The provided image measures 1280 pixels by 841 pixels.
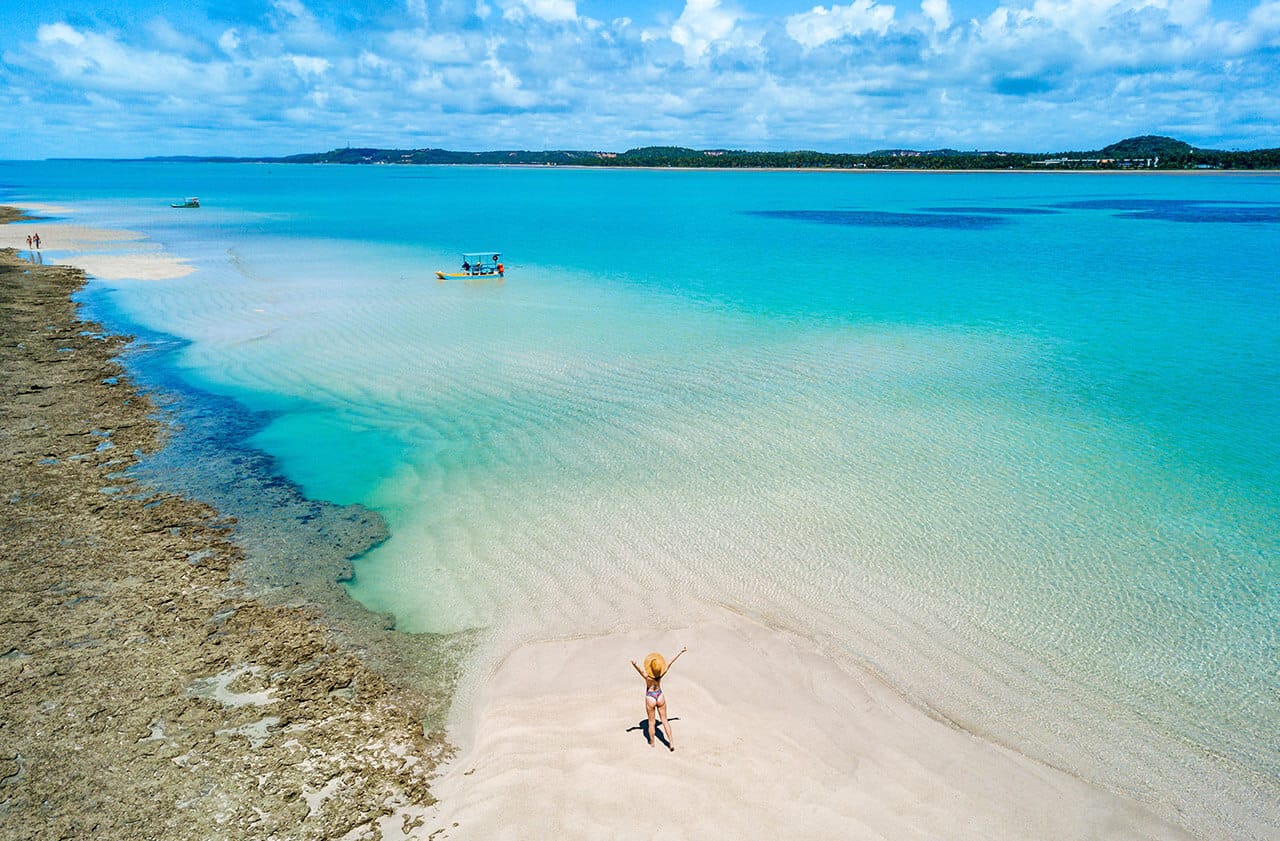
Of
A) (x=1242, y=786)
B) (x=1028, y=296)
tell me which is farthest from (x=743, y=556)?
(x=1028, y=296)

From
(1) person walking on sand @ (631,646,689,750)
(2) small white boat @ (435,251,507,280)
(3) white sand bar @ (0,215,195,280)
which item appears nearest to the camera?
(1) person walking on sand @ (631,646,689,750)

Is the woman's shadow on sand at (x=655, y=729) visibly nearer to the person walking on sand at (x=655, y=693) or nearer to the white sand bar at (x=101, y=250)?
the person walking on sand at (x=655, y=693)

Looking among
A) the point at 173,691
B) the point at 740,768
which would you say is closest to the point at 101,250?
the point at 173,691

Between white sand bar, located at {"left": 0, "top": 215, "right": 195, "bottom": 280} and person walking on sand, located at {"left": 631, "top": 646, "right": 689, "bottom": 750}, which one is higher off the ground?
white sand bar, located at {"left": 0, "top": 215, "right": 195, "bottom": 280}

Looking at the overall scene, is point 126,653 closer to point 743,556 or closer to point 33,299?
point 743,556

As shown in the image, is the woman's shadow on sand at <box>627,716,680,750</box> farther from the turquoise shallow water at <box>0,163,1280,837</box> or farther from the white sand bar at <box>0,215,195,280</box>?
the white sand bar at <box>0,215,195,280</box>

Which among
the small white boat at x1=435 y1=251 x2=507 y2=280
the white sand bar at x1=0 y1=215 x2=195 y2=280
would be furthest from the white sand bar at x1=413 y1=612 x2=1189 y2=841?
the white sand bar at x1=0 y1=215 x2=195 y2=280

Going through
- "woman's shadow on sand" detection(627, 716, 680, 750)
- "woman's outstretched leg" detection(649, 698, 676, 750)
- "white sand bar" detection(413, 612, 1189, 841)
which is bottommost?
"white sand bar" detection(413, 612, 1189, 841)
